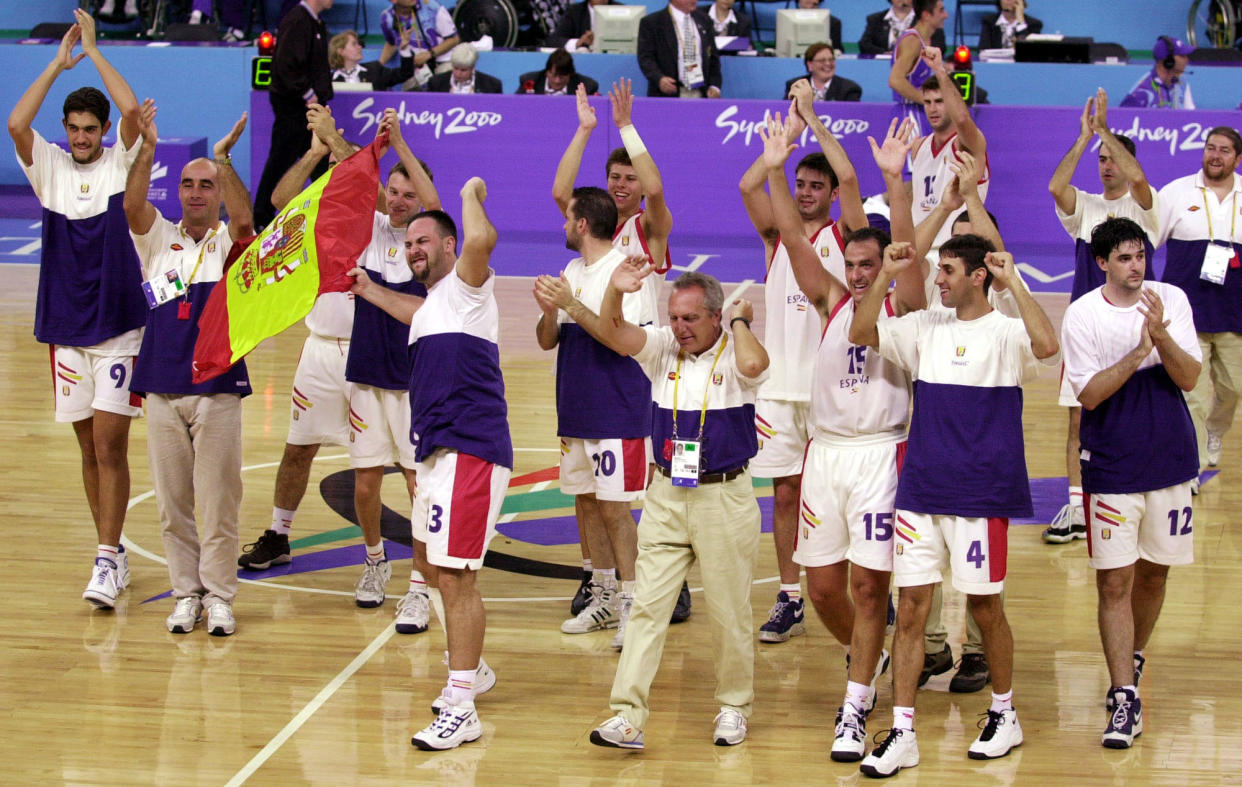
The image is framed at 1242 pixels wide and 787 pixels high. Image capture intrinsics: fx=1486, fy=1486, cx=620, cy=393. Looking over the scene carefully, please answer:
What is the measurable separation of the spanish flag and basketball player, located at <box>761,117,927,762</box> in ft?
6.54

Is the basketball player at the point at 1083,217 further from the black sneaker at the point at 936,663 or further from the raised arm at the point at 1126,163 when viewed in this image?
the black sneaker at the point at 936,663

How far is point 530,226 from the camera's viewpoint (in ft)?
57.5

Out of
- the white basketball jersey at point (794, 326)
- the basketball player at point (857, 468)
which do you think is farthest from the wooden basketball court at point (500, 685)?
the white basketball jersey at point (794, 326)

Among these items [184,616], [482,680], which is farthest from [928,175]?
[184,616]

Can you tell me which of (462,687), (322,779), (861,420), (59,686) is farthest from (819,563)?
(59,686)

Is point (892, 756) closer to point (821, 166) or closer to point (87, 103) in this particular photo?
point (821, 166)

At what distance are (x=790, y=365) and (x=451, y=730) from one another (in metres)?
2.53

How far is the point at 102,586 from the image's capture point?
7555mm

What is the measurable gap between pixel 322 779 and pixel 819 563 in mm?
2214

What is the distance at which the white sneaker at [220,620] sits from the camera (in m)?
7.27

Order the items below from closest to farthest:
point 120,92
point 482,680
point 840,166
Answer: point 482,680
point 840,166
point 120,92

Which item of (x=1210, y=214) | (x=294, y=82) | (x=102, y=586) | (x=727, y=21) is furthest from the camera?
(x=727, y=21)

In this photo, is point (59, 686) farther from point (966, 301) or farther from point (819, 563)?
point (966, 301)

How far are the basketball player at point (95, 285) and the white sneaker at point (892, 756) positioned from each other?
13.1 ft
